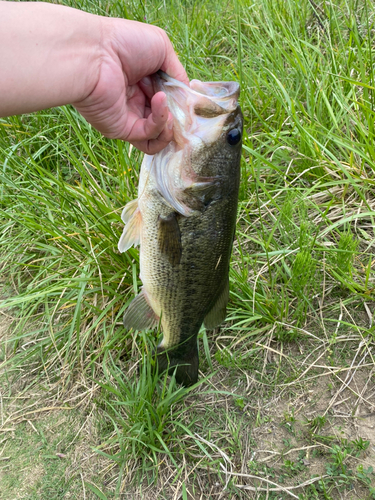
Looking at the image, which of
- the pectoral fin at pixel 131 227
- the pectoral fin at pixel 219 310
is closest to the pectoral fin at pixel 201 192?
the pectoral fin at pixel 131 227

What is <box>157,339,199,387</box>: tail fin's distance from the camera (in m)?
2.00

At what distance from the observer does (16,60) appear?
140 centimetres

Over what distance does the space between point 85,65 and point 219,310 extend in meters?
1.28

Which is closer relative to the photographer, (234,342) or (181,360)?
(181,360)

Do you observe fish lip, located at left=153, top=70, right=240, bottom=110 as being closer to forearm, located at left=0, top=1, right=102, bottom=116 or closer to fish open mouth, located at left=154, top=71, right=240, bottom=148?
fish open mouth, located at left=154, top=71, right=240, bottom=148

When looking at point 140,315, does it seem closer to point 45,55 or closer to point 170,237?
point 170,237

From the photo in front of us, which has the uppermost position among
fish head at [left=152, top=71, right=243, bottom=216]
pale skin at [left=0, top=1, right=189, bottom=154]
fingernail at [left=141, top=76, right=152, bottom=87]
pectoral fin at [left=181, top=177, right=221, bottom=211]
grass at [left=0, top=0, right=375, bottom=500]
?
pale skin at [left=0, top=1, right=189, bottom=154]

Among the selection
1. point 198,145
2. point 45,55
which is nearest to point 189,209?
point 198,145

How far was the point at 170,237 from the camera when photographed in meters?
1.75

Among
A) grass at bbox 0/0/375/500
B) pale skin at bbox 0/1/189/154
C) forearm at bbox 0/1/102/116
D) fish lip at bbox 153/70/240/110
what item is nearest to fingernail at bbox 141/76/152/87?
pale skin at bbox 0/1/189/154

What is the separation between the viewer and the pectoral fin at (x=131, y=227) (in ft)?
6.15

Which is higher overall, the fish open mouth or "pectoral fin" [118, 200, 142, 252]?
Answer: the fish open mouth

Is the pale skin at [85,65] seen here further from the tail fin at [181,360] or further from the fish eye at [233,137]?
the tail fin at [181,360]

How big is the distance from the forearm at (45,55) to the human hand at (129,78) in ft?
0.15
